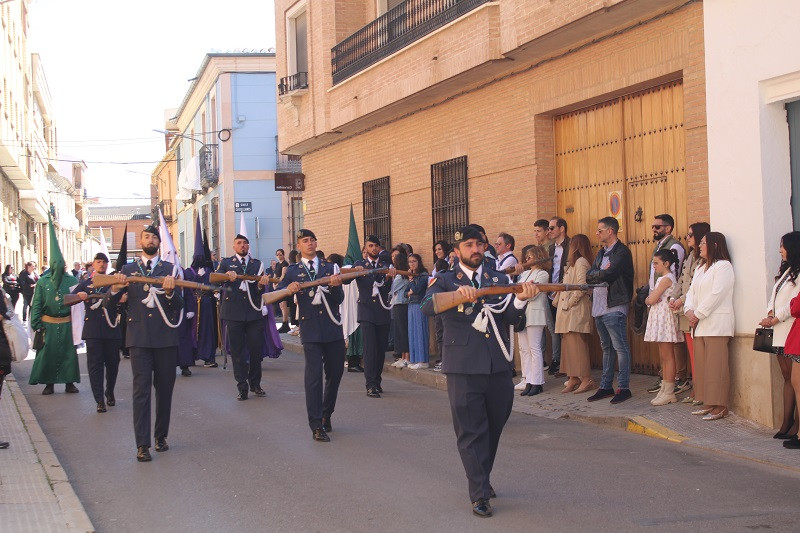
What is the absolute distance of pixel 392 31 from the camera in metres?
18.7

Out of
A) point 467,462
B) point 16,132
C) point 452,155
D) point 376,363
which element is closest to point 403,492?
point 467,462

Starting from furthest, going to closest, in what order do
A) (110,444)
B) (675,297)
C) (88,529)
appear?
1. (675,297)
2. (110,444)
3. (88,529)

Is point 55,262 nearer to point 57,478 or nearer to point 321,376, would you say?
point 321,376

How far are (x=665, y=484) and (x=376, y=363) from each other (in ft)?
19.8

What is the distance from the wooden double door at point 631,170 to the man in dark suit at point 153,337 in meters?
6.14

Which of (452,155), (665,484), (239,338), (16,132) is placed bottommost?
(665,484)

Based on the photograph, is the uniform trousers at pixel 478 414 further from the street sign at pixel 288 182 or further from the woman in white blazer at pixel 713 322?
the street sign at pixel 288 182

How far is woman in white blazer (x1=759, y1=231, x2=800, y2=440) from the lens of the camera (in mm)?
8719

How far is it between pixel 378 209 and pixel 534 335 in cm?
880

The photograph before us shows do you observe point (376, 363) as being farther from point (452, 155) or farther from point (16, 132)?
Answer: point (16, 132)

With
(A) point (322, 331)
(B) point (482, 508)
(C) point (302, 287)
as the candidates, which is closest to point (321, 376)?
(A) point (322, 331)

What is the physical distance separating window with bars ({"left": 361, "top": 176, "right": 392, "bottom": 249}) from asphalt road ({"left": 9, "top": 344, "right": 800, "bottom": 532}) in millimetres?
8866

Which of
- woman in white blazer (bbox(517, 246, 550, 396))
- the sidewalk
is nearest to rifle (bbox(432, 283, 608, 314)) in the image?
the sidewalk

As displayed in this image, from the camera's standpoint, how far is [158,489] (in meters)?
7.69
